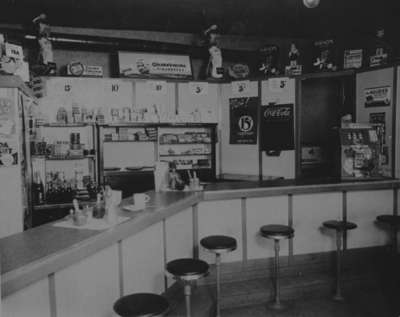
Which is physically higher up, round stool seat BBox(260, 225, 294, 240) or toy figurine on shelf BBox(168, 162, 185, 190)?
toy figurine on shelf BBox(168, 162, 185, 190)

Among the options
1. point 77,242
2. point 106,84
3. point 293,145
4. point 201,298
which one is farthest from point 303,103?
point 77,242

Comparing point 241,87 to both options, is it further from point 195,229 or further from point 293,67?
point 195,229

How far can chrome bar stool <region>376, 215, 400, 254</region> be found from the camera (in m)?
4.33

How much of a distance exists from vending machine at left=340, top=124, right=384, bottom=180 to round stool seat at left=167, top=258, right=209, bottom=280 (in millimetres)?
2633

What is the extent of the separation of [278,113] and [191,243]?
10.9 feet

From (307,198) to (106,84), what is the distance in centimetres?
361

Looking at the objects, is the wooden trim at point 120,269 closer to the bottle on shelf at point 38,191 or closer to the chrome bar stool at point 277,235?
the chrome bar stool at point 277,235

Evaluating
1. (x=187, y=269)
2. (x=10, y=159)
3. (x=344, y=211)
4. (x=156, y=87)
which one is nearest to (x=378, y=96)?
(x=344, y=211)

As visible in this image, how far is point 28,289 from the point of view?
80.2 inches

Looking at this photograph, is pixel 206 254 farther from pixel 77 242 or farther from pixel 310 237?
pixel 77 242

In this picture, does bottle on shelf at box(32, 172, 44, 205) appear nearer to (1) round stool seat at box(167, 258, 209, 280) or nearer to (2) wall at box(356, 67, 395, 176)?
(1) round stool seat at box(167, 258, 209, 280)

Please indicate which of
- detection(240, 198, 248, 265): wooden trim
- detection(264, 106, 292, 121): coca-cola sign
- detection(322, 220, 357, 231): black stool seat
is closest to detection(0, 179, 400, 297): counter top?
detection(240, 198, 248, 265): wooden trim

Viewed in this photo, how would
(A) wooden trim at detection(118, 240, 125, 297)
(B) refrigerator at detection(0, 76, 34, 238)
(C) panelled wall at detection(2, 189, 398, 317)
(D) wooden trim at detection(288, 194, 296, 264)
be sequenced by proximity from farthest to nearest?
(D) wooden trim at detection(288, 194, 296, 264)
(B) refrigerator at detection(0, 76, 34, 238)
(A) wooden trim at detection(118, 240, 125, 297)
(C) panelled wall at detection(2, 189, 398, 317)

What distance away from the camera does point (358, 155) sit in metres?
4.84
